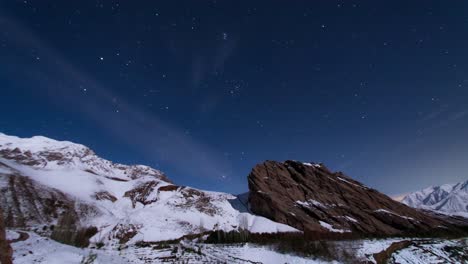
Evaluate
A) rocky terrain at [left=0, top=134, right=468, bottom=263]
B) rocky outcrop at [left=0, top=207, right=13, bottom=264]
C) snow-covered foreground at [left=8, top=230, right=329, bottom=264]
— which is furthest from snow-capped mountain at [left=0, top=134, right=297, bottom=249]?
rocky outcrop at [left=0, top=207, right=13, bottom=264]

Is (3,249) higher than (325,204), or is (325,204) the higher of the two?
(325,204)

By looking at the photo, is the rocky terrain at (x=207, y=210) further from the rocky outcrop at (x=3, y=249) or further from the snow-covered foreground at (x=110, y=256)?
the rocky outcrop at (x=3, y=249)

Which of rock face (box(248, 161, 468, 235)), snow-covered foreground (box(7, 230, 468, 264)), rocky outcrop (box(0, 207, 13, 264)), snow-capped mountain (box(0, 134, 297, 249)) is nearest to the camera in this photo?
rocky outcrop (box(0, 207, 13, 264))

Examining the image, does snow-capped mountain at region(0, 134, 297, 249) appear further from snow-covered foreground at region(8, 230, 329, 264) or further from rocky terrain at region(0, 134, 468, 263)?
snow-covered foreground at region(8, 230, 329, 264)

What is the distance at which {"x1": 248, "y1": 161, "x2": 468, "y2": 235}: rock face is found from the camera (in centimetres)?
8350

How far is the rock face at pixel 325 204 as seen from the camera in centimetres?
8350

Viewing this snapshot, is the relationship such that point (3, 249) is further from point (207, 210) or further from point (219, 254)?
point (207, 210)

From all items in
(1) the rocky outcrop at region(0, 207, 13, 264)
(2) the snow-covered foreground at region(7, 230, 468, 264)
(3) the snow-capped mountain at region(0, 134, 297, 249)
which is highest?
(3) the snow-capped mountain at region(0, 134, 297, 249)

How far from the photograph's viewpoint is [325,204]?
9350 cm

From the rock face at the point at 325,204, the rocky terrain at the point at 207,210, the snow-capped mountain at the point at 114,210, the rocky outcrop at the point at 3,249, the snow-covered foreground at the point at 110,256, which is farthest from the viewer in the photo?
the rock face at the point at 325,204

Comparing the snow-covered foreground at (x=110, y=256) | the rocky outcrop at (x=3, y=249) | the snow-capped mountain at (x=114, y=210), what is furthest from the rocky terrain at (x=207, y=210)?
the rocky outcrop at (x=3, y=249)

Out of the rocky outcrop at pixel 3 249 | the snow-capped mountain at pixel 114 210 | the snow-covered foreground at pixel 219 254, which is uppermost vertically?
the snow-capped mountain at pixel 114 210

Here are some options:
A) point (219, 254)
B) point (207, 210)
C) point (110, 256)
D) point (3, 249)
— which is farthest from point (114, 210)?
point (3, 249)

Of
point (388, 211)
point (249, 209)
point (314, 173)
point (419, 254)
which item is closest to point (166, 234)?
point (249, 209)
